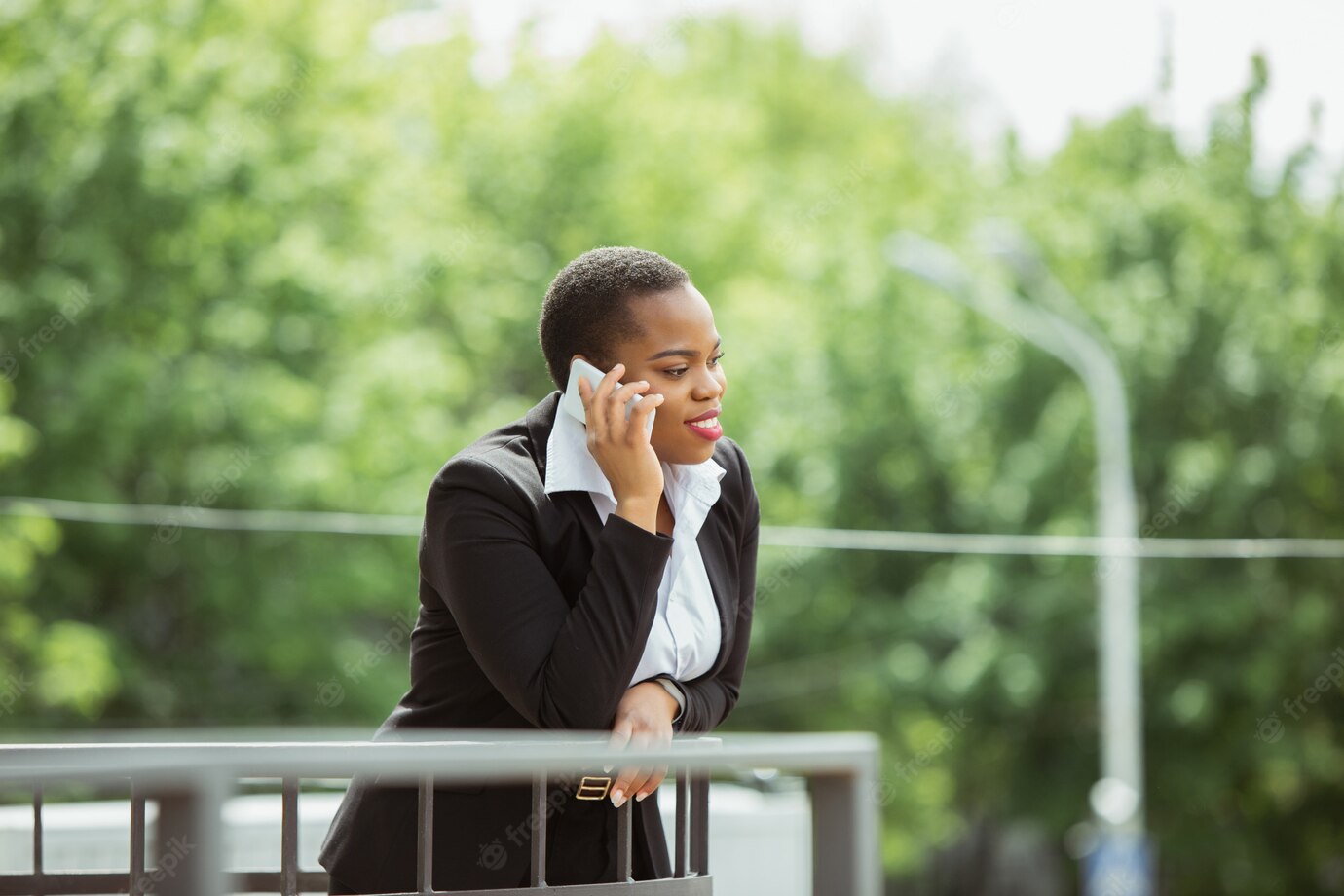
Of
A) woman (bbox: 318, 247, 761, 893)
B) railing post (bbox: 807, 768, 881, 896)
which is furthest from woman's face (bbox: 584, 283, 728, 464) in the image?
→ railing post (bbox: 807, 768, 881, 896)

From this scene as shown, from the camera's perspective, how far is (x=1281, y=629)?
14.9 meters

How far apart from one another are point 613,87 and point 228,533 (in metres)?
9.70

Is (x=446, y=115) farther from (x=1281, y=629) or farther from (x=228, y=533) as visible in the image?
(x=1281, y=629)

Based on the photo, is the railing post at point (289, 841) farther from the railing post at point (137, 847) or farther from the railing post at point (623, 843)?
the railing post at point (623, 843)

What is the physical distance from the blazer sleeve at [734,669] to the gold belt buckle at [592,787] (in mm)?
168

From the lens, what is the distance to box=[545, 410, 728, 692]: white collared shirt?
7.59 ft

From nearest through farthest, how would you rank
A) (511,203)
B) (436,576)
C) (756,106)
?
(436,576) → (511,203) → (756,106)

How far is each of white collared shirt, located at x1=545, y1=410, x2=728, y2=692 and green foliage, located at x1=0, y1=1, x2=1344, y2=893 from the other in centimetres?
979

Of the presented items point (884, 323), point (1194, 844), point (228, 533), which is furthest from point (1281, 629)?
point (228, 533)

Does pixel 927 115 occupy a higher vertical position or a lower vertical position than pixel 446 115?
higher

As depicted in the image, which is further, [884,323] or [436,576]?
[884,323]

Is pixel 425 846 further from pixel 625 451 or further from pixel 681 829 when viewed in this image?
pixel 625 451

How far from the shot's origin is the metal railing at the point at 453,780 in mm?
1273

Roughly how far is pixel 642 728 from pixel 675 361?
52cm
